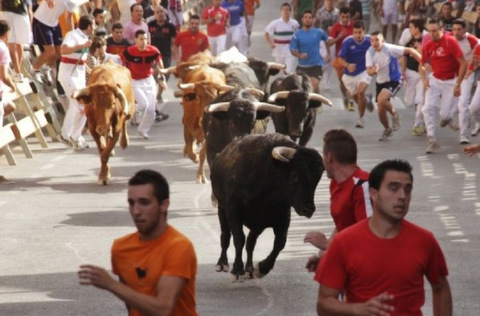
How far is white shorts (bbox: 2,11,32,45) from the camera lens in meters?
23.8

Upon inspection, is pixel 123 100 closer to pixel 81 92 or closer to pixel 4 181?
pixel 81 92

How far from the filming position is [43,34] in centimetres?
2562

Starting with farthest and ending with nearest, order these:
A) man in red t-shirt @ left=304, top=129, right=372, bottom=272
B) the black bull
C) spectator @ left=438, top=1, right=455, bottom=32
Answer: spectator @ left=438, top=1, right=455, bottom=32 < the black bull < man in red t-shirt @ left=304, top=129, right=372, bottom=272

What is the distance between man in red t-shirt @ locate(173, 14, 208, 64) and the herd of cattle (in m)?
3.30

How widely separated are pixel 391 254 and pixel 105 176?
1288 cm

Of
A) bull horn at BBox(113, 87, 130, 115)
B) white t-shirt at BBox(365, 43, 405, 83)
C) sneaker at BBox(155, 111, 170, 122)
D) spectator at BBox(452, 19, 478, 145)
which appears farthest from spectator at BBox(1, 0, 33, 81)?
spectator at BBox(452, 19, 478, 145)

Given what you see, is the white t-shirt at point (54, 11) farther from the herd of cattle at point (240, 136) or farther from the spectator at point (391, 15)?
the spectator at point (391, 15)

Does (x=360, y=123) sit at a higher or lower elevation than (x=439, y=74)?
lower

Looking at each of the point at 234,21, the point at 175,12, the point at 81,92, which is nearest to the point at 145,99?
the point at 81,92

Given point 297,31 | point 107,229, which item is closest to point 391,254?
point 107,229

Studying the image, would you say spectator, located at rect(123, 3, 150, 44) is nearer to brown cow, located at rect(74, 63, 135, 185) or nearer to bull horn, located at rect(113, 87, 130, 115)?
brown cow, located at rect(74, 63, 135, 185)

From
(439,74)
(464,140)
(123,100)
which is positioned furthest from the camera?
(464,140)

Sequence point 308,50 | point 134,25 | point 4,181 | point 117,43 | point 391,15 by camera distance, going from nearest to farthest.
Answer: point 4,181, point 117,43, point 134,25, point 308,50, point 391,15

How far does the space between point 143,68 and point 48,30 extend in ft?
6.62
